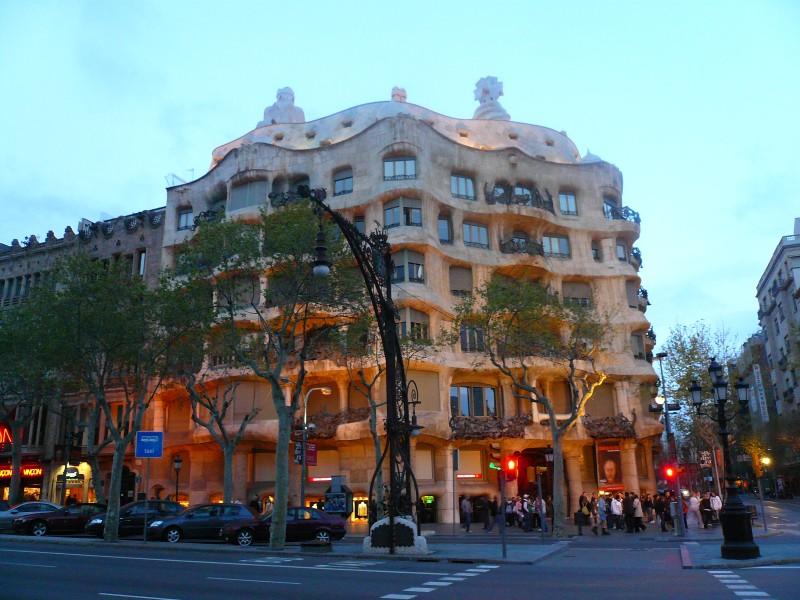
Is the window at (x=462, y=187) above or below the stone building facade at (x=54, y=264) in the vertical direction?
above

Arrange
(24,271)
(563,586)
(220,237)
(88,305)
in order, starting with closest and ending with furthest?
(563,586), (220,237), (88,305), (24,271)

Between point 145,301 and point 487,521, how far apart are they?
18391 millimetres

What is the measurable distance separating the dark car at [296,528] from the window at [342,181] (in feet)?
79.8

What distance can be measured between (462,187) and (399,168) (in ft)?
15.9

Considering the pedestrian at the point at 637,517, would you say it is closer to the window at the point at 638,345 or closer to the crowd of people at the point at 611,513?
the crowd of people at the point at 611,513

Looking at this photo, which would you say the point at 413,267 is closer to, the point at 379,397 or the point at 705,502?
the point at 379,397

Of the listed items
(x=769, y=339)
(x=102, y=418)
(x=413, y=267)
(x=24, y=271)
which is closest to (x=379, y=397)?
(x=413, y=267)

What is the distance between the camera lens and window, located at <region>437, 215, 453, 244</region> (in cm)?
4356

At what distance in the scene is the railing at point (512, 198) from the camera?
44969 mm

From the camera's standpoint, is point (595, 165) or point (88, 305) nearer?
point (88, 305)

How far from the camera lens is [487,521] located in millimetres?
31656

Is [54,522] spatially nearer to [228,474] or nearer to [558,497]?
[228,474]

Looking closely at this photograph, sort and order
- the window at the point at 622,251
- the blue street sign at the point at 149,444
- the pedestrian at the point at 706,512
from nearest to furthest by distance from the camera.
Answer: the blue street sign at the point at 149,444 → the pedestrian at the point at 706,512 → the window at the point at 622,251

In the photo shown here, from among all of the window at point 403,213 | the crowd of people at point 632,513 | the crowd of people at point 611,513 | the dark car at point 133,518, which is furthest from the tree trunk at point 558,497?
the window at point 403,213
